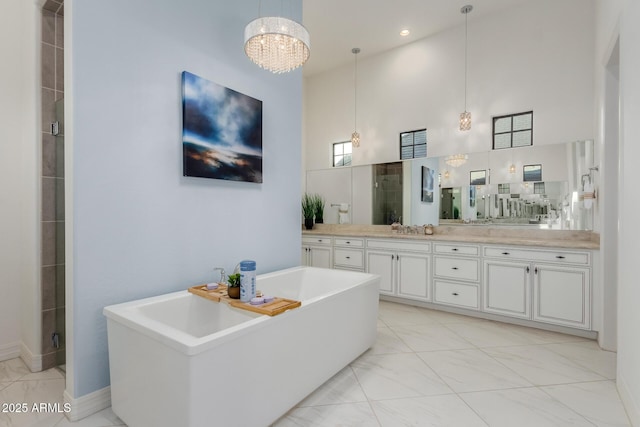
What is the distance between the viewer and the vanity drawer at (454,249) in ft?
11.4

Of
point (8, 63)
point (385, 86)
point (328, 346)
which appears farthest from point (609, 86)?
point (8, 63)

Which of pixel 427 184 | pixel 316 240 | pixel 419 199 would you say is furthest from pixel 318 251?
pixel 427 184

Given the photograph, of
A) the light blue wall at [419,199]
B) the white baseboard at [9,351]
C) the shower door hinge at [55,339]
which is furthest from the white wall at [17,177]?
the light blue wall at [419,199]

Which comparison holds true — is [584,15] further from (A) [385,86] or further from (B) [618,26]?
(A) [385,86]

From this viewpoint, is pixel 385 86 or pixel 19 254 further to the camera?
pixel 385 86

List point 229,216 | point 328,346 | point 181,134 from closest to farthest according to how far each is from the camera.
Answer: point 328,346 → point 181,134 → point 229,216

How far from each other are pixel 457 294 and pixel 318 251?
1.96 m

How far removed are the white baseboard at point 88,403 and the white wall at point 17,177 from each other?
913 millimetres

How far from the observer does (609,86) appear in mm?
2686

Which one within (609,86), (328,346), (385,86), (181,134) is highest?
(385,86)

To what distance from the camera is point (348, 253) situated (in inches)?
174

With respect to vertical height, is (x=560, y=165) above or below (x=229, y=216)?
above

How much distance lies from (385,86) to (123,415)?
4762 millimetres

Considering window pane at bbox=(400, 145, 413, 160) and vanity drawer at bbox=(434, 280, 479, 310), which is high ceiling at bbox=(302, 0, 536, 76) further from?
vanity drawer at bbox=(434, 280, 479, 310)
